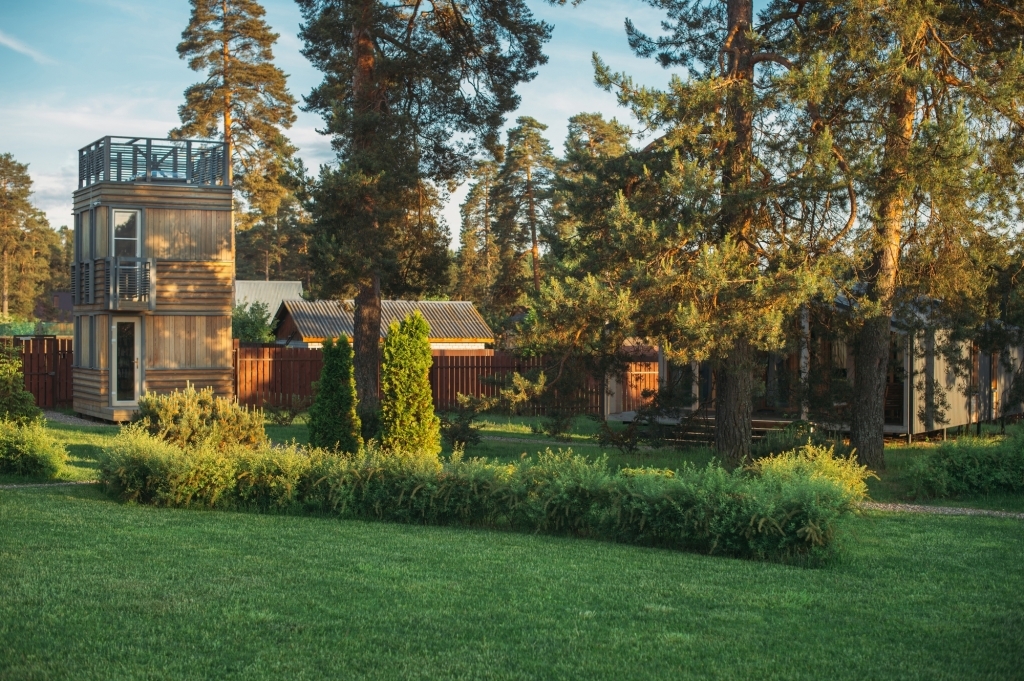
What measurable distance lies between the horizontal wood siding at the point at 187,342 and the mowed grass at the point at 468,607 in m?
13.8

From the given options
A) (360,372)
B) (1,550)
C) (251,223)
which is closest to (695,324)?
(1,550)

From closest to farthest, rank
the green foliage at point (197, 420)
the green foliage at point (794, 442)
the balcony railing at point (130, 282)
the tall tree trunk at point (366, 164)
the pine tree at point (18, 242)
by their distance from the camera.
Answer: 1. the green foliage at point (197, 420)
2. the green foliage at point (794, 442)
3. the tall tree trunk at point (366, 164)
4. the balcony railing at point (130, 282)
5. the pine tree at point (18, 242)

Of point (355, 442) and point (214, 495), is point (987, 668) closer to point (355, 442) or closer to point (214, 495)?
point (214, 495)

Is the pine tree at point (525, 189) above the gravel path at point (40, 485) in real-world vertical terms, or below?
above

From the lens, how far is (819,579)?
7.61 m

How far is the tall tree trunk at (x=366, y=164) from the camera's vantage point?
18984 millimetres

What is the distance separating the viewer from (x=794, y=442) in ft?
49.6

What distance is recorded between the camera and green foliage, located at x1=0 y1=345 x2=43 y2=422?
46.4ft

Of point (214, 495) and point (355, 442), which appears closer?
point (214, 495)

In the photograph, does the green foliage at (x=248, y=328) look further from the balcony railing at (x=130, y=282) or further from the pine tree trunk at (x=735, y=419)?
the pine tree trunk at (x=735, y=419)

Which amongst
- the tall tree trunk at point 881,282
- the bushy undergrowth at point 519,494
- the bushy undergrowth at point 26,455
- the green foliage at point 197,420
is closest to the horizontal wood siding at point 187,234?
the green foliage at point 197,420

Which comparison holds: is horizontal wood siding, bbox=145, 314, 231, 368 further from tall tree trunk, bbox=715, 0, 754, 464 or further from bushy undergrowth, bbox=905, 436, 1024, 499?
bushy undergrowth, bbox=905, 436, 1024, 499

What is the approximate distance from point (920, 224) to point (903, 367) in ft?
17.5

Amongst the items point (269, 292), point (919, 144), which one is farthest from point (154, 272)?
point (269, 292)
